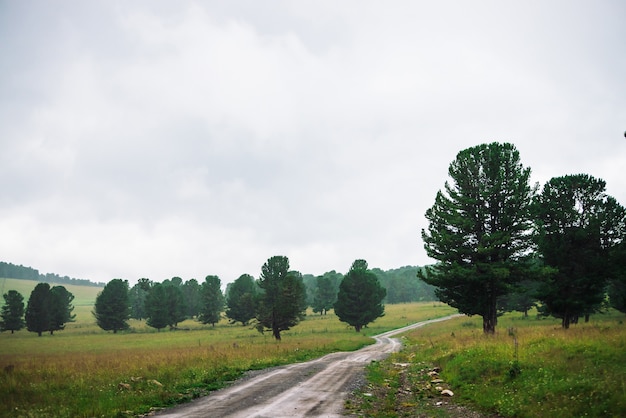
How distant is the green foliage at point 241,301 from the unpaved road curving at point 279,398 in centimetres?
5543

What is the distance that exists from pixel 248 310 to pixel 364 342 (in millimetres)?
39078

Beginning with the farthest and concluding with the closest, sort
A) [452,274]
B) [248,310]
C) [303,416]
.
A: [248,310], [452,274], [303,416]

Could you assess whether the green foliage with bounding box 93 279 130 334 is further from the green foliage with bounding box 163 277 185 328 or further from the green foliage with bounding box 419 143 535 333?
the green foliage with bounding box 419 143 535 333

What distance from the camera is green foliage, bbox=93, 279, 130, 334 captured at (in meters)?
75.6

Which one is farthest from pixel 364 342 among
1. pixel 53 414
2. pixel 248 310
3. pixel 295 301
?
pixel 248 310

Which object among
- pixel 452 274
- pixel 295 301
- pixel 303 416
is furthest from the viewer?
pixel 295 301

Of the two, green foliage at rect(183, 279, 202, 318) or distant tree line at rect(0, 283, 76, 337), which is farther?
green foliage at rect(183, 279, 202, 318)

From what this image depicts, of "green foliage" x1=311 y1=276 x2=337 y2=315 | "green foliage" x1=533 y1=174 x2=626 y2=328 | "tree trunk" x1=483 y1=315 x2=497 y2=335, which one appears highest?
"green foliage" x1=533 y1=174 x2=626 y2=328

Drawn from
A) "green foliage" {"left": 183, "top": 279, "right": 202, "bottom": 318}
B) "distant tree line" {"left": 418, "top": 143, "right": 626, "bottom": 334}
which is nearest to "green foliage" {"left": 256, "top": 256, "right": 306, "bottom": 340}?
"distant tree line" {"left": 418, "top": 143, "right": 626, "bottom": 334}

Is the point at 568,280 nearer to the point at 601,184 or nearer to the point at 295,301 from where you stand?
the point at 601,184

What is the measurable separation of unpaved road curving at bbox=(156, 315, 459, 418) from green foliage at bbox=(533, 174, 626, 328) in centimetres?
2057

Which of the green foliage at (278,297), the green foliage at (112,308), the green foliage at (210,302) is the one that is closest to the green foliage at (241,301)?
the green foliage at (210,302)

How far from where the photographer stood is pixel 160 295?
76188 mm

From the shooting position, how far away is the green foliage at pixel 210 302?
78.5 m
